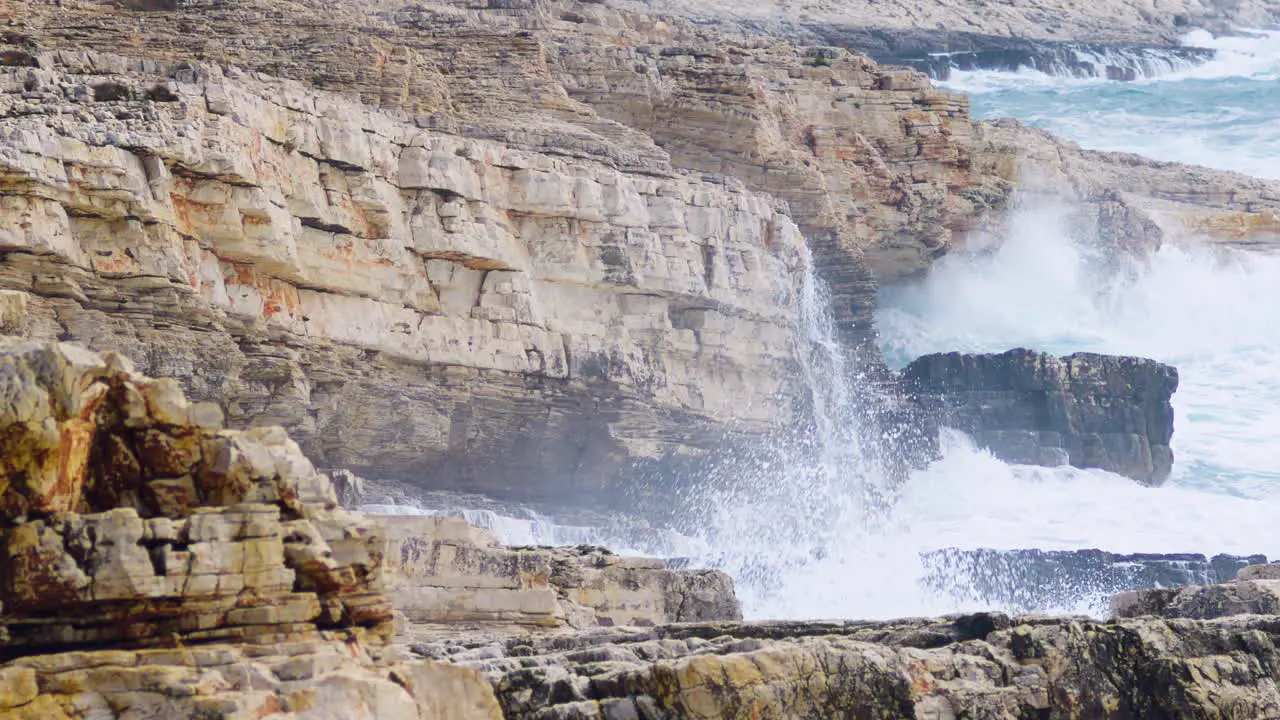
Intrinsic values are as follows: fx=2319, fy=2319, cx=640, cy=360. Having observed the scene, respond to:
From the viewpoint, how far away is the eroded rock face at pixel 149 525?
50.0ft

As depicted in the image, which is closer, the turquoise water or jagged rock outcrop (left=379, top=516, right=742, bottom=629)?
jagged rock outcrop (left=379, top=516, right=742, bottom=629)

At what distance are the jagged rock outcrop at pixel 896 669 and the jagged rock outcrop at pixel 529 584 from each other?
12.3 feet

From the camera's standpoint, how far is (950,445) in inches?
2083

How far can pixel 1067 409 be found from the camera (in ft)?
174

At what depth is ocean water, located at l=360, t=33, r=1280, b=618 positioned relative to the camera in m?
42.0

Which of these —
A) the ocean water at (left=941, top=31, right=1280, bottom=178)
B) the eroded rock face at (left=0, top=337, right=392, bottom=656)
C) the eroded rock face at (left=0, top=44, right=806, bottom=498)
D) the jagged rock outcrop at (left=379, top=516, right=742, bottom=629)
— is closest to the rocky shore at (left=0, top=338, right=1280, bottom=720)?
the eroded rock face at (left=0, top=337, right=392, bottom=656)

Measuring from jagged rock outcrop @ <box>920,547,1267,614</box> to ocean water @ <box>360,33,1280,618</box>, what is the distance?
0.24 metres

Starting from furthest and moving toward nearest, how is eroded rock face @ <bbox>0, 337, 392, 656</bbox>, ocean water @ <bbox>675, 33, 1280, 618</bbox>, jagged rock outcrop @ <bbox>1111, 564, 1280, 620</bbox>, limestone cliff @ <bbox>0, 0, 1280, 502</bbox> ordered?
1. ocean water @ <bbox>675, 33, 1280, 618</bbox>
2. limestone cliff @ <bbox>0, 0, 1280, 502</bbox>
3. jagged rock outcrop @ <bbox>1111, 564, 1280, 620</bbox>
4. eroded rock face @ <bbox>0, 337, 392, 656</bbox>

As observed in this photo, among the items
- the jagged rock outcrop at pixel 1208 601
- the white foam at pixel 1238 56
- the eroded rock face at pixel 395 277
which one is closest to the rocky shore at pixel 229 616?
the jagged rock outcrop at pixel 1208 601

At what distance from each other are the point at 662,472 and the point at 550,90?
7512 millimetres

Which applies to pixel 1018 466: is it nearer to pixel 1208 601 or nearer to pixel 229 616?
pixel 1208 601

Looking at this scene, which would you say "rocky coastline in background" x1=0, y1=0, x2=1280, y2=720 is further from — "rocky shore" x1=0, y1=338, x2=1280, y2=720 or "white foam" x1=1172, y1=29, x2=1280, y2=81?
"white foam" x1=1172, y1=29, x2=1280, y2=81

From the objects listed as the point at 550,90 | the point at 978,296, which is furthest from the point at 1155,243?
the point at 550,90

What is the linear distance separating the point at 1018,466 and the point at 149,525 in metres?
39.1
